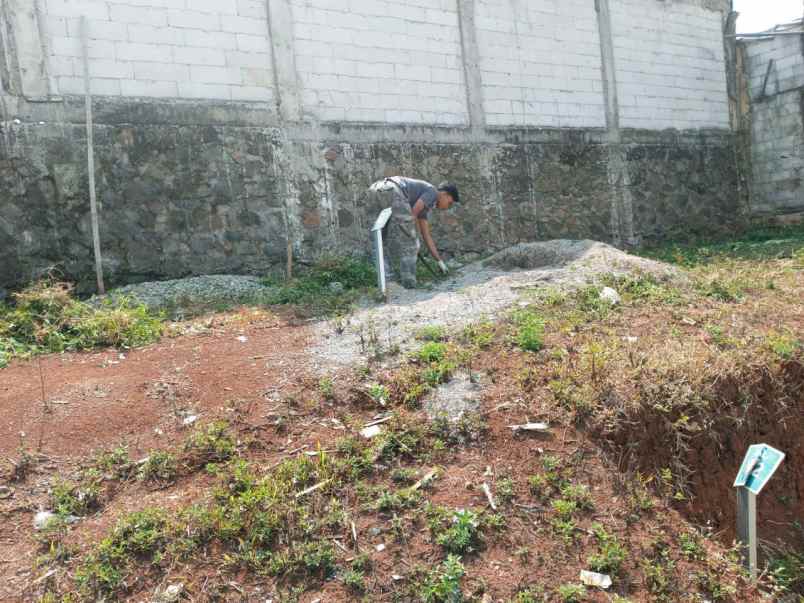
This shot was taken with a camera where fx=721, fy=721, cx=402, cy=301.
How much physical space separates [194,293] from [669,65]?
9.82 metres

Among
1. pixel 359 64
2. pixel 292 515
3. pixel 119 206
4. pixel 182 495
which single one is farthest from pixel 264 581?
pixel 359 64

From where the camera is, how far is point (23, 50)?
7.28 m

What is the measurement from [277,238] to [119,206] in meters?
1.84

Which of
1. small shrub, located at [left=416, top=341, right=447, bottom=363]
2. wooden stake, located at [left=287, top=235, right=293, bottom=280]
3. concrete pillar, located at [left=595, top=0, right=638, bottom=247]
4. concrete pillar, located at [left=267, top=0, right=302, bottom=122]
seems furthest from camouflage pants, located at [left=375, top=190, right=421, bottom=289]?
concrete pillar, located at [left=595, top=0, right=638, bottom=247]

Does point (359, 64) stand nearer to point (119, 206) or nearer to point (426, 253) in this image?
point (426, 253)

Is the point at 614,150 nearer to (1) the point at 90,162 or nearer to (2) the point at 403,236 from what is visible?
(2) the point at 403,236

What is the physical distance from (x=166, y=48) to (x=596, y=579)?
7178 mm

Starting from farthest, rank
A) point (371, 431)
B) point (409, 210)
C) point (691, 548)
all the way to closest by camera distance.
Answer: point (409, 210), point (371, 431), point (691, 548)

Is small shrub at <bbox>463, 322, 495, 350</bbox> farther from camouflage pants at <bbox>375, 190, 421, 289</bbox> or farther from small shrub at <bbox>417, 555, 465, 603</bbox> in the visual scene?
small shrub at <bbox>417, 555, 465, 603</bbox>

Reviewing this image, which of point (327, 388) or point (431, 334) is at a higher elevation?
point (431, 334)

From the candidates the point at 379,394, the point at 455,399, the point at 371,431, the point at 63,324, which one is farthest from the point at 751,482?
the point at 63,324

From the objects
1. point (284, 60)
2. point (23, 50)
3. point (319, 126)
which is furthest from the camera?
point (319, 126)

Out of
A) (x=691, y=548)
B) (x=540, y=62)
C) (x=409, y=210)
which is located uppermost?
(x=540, y=62)

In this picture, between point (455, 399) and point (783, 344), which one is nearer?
point (455, 399)
